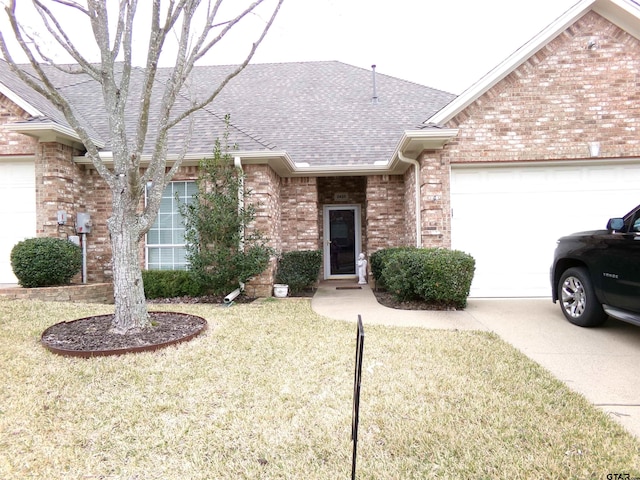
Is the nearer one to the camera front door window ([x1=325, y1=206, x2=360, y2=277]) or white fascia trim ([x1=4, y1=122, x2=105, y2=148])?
white fascia trim ([x1=4, y1=122, x2=105, y2=148])

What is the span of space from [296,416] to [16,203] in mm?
8722

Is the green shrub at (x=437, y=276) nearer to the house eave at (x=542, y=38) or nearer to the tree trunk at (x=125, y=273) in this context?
the house eave at (x=542, y=38)

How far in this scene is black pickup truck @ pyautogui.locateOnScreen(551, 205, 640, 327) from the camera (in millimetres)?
4375

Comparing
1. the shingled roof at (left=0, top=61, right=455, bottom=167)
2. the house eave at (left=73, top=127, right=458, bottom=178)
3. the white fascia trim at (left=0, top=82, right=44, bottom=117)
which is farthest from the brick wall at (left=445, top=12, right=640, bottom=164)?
the white fascia trim at (left=0, top=82, right=44, bottom=117)

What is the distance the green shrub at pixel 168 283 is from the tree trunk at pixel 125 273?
3.11m

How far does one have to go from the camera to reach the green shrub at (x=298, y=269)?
877cm

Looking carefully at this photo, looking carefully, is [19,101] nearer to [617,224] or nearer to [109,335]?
[109,335]

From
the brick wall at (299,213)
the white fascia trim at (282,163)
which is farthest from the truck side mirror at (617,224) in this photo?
the brick wall at (299,213)

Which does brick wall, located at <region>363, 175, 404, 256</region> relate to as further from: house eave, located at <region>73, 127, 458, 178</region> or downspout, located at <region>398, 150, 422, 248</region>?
downspout, located at <region>398, 150, 422, 248</region>

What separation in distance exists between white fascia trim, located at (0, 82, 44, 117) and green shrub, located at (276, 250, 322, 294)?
5867mm

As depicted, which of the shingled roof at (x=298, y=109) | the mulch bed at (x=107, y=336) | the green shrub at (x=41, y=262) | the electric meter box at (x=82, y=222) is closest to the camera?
the mulch bed at (x=107, y=336)

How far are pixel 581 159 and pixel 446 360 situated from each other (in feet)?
19.0

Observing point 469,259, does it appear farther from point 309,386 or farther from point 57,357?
point 57,357

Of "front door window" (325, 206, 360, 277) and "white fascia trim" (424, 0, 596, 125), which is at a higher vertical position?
"white fascia trim" (424, 0, 596, 125)
